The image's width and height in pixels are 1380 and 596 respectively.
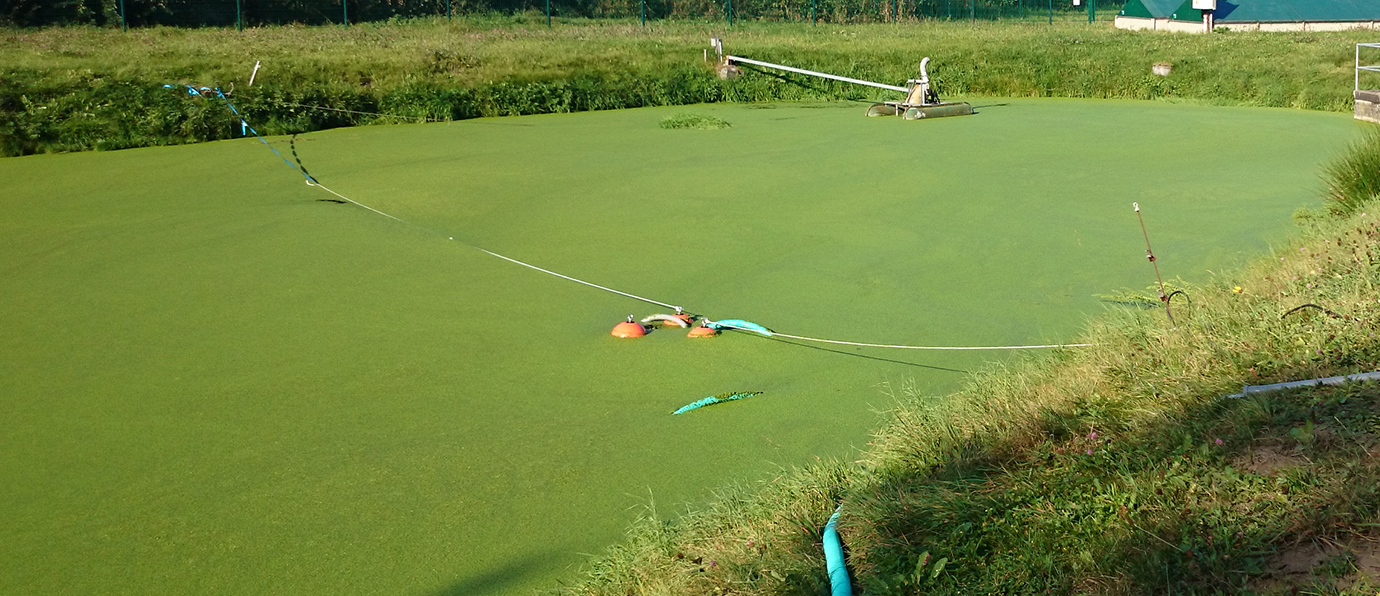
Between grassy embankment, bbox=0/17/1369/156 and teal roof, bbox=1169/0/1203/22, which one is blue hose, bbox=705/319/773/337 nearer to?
grassy embankment, bbox=0/17/1369/156

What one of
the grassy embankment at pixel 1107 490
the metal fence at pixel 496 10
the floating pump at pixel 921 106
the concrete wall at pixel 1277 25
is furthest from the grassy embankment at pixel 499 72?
the grassy embankment at pixel 1107 490

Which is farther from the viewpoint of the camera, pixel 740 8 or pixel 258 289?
pixel 740 8

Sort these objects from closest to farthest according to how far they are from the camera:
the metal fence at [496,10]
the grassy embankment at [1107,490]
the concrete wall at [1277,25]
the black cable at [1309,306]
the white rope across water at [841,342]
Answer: the grassy embankment at [1107,490], the black cable at [1309,306], the white rope across water at [841,342], the metal fence at [496,10], the concrete wall at [1277,25]

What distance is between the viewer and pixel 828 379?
3.85 m

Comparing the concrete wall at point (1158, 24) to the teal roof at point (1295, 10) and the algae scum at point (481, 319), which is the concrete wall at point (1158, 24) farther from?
the algae scum at point (481, 319)

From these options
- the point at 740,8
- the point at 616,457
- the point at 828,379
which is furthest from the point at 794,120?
the point at 740,8

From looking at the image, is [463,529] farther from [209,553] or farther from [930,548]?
[930,548]

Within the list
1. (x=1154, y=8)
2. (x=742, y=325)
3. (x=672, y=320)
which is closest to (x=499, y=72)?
(x=672, y=320)

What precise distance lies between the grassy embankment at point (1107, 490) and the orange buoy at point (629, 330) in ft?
4.09

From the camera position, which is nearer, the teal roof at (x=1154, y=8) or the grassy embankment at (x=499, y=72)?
the grassy embankment at (x=499, y=72)

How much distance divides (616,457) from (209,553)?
107cm

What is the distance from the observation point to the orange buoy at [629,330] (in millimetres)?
4320

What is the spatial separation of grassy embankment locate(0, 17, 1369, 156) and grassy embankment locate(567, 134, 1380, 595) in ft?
25.9

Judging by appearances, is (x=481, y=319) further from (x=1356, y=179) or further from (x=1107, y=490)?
(x=1356, y=179)
